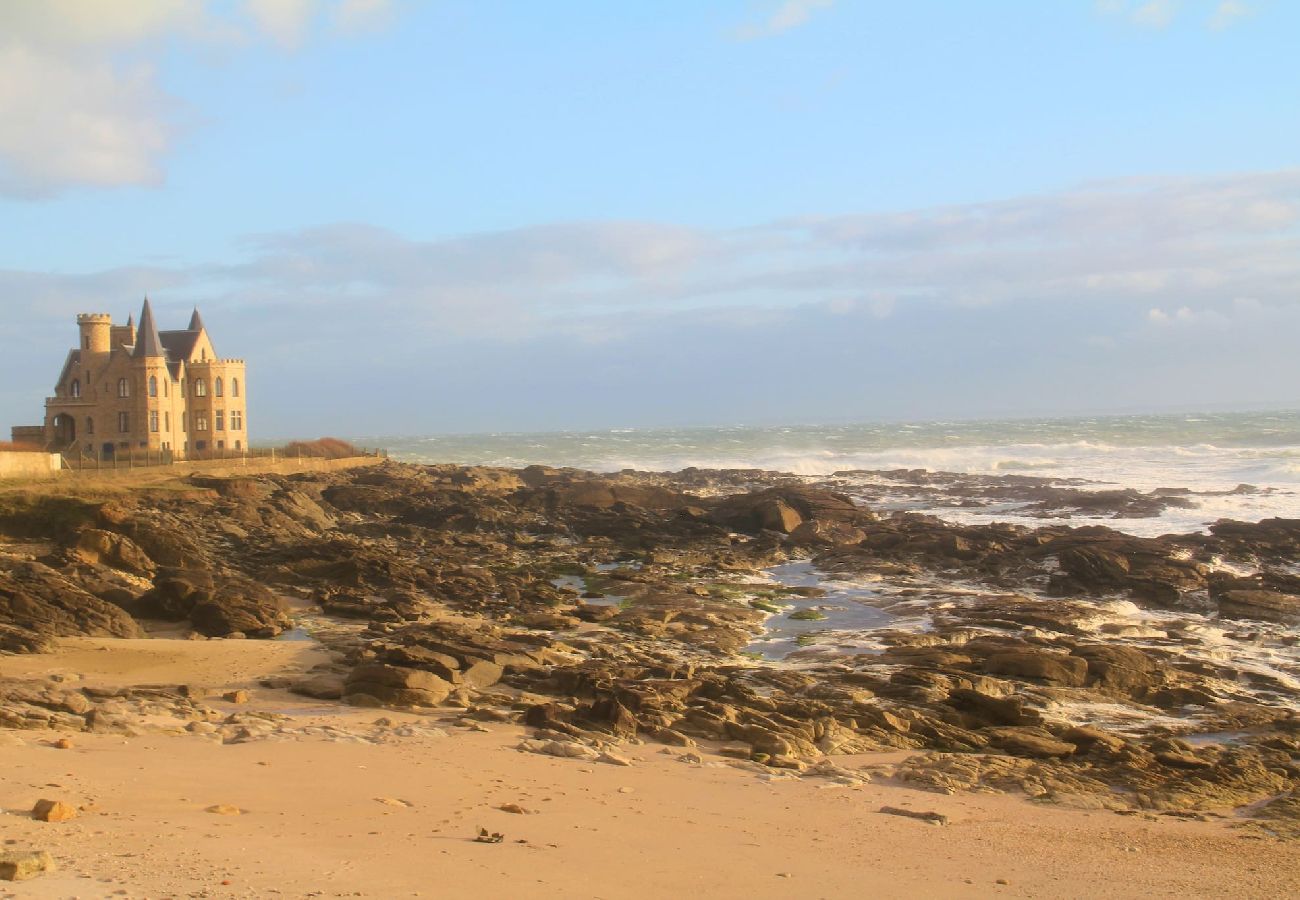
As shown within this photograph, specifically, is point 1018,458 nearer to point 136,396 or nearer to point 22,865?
point 136,396

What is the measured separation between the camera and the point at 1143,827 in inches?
385

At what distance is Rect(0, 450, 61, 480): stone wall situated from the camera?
3275cm

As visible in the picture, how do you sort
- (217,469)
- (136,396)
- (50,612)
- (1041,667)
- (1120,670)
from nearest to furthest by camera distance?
(1120,670) < (1041,667) < (50,612) < (217,469) < (136,396)

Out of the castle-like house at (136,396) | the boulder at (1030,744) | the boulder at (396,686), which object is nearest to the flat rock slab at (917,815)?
the boulder at (1030,744)

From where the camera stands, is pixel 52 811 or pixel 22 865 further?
pixel 52 811

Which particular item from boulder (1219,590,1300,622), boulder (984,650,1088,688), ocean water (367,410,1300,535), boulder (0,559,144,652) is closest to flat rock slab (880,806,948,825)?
boulder (984,650,1088,688)

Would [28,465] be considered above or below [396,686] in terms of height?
above

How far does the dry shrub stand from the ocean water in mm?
18563

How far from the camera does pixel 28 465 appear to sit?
3412cm

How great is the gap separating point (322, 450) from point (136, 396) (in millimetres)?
8603

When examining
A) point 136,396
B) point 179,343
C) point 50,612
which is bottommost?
point 50,612

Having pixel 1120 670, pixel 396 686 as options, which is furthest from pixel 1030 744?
pixel 396 686

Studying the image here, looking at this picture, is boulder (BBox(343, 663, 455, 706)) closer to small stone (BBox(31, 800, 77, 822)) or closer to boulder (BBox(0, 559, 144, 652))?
boulder (BBox(0, 559, 144, 652))

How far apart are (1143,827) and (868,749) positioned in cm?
299
